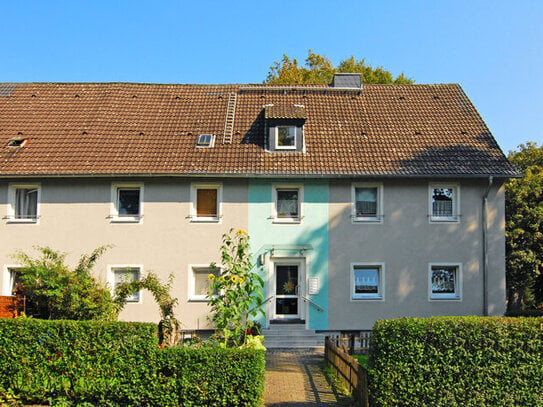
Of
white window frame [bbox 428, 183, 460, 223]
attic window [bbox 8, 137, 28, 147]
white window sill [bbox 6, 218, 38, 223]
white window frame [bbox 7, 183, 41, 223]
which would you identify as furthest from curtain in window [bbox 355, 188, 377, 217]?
attic window [bbox 8, 137, 28, 147]

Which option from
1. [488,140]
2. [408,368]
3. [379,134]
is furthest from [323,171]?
[408,368]

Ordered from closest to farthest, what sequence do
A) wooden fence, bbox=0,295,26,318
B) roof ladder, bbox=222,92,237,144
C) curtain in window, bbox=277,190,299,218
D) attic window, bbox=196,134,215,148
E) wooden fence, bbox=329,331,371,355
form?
wooden fence, bbox=0,295,26,318 < wooden fence, bbox=329,331,371,355 < curtain in window, bbox=277,190,299,218 < attic window, bbox=196,134,215,148 < roof ladder, bbox=222,92,237,144

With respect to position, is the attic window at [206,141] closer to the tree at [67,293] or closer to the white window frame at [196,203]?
the white window frame at [196,203]

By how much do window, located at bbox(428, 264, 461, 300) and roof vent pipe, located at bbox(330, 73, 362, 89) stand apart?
29.3 feet

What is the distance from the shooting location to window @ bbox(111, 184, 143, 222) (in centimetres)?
1864

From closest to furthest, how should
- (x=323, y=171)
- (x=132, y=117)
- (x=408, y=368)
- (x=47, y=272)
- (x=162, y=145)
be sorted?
(x=408, y=368), (x=47, y=272), (x=323, y=171), (x=162, y=145), (x=132, y=117)

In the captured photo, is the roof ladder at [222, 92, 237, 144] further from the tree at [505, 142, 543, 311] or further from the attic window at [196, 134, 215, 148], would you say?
the tree at [505, 142, 543, 311]

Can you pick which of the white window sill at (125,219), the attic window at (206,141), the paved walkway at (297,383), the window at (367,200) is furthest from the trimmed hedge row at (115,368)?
the attic window at (206,141)

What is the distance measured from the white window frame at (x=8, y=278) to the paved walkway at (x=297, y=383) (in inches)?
358

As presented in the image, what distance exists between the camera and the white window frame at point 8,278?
59.8 feet

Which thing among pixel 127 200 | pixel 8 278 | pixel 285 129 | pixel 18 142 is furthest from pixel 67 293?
pixel 285 129

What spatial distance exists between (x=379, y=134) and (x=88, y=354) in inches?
531

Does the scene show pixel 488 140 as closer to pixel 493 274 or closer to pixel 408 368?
pixel 493 274

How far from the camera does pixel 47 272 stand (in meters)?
13.3
